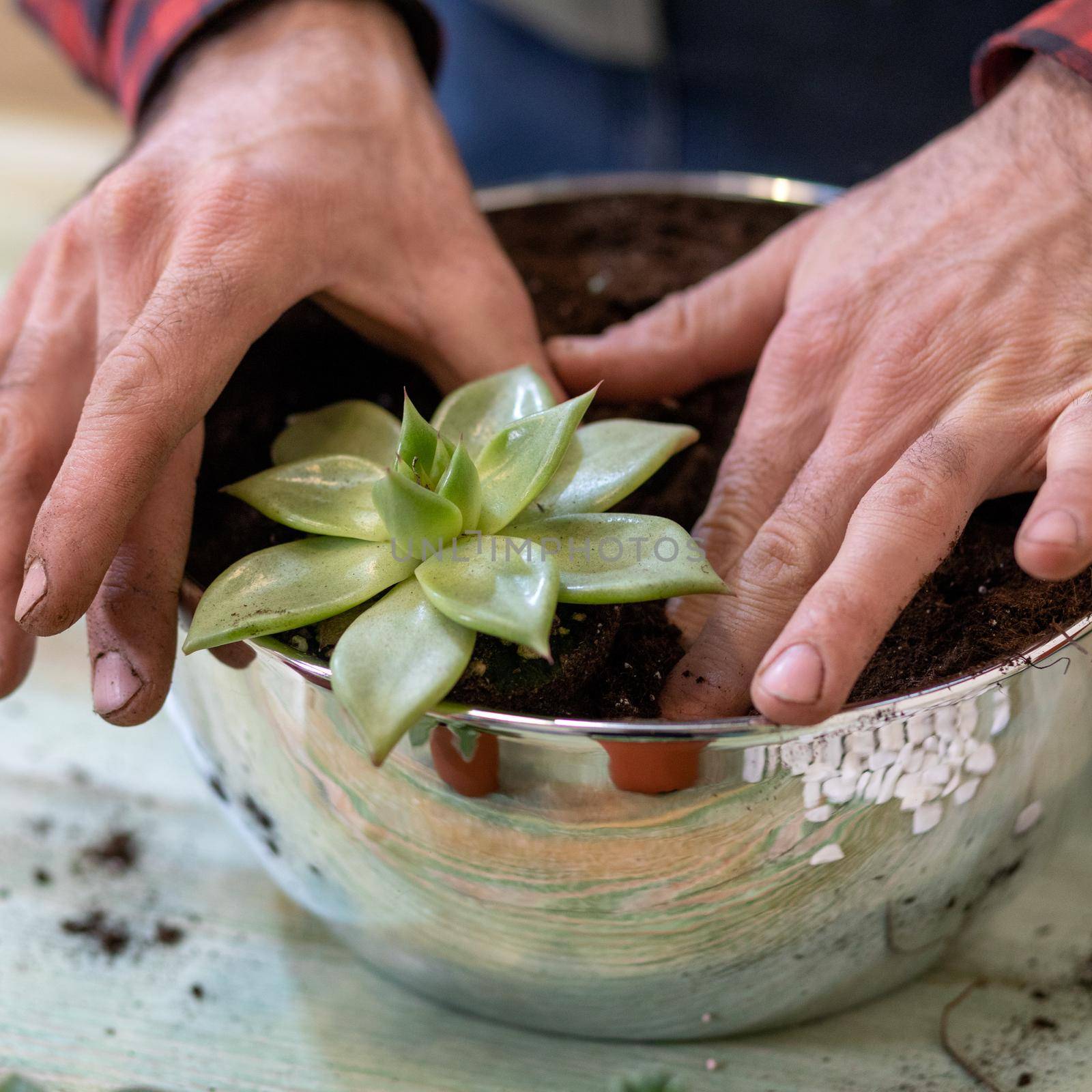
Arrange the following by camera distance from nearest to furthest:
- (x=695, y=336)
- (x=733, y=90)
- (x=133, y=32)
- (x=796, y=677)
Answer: (x=796, y=677)
(x=695, y=336)
(x=133, y=32)
(x=733, y=90)

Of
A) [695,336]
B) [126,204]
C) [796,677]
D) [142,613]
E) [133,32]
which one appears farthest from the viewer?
[133,32]

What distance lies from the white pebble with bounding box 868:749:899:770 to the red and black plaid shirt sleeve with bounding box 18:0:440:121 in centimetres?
73

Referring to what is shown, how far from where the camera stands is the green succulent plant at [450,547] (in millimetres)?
491

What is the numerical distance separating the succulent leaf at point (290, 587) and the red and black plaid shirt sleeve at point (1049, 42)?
55 cm

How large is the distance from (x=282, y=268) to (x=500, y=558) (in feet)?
0.88

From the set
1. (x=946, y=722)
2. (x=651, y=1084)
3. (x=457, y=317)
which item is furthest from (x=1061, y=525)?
(x=457, y=317)

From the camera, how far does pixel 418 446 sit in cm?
55

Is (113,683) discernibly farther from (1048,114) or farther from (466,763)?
(1048,114)

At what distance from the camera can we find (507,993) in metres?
0.65

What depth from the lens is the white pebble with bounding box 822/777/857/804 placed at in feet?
1.73

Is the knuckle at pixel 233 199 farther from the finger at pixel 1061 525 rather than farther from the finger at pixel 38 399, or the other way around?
the finger at pixel 1061 525

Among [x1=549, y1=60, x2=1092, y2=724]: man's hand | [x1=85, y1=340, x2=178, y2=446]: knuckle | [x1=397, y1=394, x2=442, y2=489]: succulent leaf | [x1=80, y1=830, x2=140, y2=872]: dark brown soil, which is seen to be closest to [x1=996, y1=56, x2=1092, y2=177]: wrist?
[x1=549, y1=60, x2=1092, y2=724]: man's hand

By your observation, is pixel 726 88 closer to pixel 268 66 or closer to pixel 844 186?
pixel 844 186

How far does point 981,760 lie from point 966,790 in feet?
0.07
